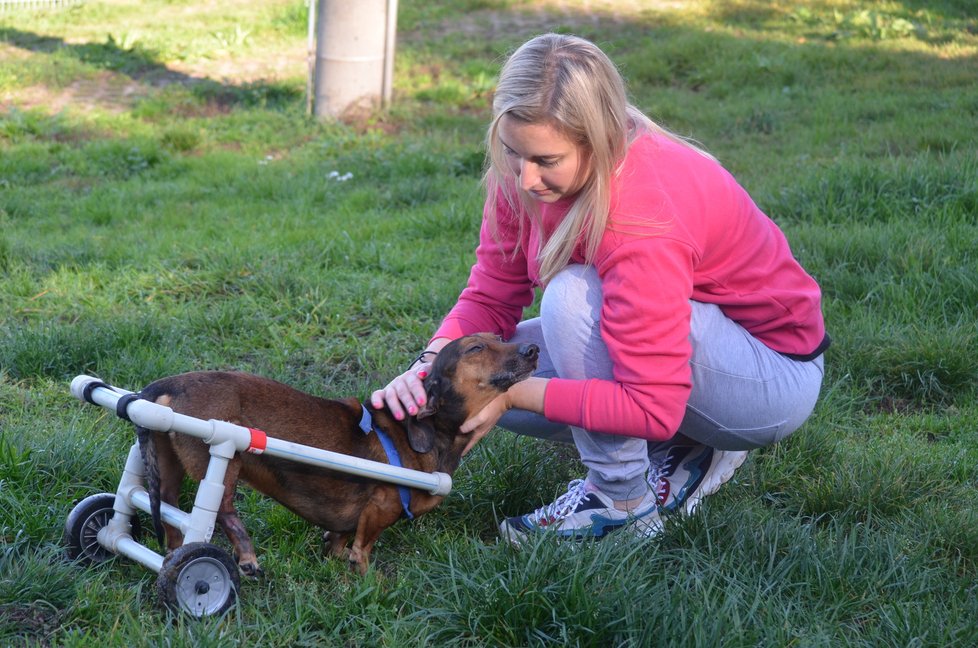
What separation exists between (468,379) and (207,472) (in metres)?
0.87

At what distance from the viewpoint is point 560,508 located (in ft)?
10.3

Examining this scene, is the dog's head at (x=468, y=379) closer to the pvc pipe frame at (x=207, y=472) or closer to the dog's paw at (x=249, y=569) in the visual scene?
the pvc pipe frame at (x=207, y=472)

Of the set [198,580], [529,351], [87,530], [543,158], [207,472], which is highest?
[543,158]

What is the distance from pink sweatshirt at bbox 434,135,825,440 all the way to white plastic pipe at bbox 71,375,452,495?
0.44m

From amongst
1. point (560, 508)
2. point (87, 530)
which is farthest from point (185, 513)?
point (560, 508)

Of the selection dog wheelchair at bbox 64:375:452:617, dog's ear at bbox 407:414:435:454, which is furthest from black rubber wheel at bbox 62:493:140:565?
dog's ear at bbox 407:414:435:454

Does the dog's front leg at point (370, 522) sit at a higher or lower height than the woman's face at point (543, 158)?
lower

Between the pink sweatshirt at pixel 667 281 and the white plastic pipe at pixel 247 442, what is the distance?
443mm

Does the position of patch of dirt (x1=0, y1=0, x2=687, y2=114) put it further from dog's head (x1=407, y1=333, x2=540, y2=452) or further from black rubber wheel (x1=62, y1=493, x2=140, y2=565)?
black rubber wheel (x1=62, y1=493, x2=140, y2=565)

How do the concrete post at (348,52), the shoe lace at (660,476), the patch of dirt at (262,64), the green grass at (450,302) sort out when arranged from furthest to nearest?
1. the patch of dirt at (262,64)
2. the concrete post at (348,52)
3. the shoe lace at (660,476)
4. the green grass at (450,302)

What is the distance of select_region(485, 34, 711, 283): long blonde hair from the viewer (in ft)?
8.82

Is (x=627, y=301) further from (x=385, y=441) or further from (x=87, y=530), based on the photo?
(x=87, y=530)

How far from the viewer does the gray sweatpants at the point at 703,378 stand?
9.71ft

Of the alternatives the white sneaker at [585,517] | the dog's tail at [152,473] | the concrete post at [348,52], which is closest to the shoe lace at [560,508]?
the white sneaker at [585,517]
